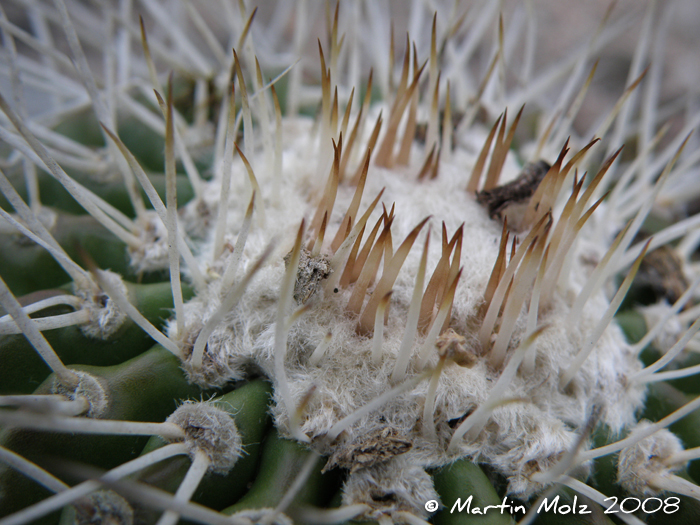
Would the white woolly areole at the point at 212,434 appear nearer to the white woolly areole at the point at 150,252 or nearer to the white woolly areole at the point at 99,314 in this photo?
the white woolly areole at the point at 99,314

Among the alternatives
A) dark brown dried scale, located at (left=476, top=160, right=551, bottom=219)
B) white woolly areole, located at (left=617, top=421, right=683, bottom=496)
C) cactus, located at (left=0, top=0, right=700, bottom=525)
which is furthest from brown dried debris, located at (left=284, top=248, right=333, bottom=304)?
white woolly areole, located at (left=617, top=421, right=683, bottom=496)

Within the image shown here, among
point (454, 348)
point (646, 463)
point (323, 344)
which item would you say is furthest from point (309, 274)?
point (646, 463)

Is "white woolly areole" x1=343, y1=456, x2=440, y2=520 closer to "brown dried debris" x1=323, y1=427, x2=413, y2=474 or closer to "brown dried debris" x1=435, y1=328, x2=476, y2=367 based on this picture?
"brown dried debris" x1=323, y1=427, x2=413, y2=474

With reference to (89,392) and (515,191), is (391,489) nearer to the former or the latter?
(89,392)

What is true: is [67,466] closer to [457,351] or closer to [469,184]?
[457,351]

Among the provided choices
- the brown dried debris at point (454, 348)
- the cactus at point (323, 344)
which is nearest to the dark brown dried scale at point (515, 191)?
the cactus at point (323, 344)

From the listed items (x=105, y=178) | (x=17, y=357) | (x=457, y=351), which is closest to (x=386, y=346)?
(x=457, y=351)
